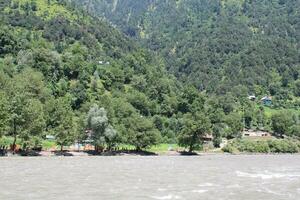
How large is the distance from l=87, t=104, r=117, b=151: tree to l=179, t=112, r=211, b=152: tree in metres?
28.7

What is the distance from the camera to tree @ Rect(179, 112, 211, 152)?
171 metres

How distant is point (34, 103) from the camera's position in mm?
138625

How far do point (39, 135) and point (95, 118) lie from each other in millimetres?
18491

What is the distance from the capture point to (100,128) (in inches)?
5891

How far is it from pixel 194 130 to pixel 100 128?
33852 mm

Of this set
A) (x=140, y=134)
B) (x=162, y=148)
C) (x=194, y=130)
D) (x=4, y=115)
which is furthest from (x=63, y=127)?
(x=162, y=148)

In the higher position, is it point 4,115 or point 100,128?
point 4,115

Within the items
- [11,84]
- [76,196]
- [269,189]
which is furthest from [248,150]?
[76,196]

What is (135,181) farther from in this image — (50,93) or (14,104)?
(50,93)

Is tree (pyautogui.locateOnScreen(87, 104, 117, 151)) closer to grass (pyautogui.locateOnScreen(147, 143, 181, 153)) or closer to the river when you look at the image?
grass (pyautogui.locateOnScreen(147, 143, 181, 153))

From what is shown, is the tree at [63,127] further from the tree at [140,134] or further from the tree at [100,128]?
the tree at [140,134]

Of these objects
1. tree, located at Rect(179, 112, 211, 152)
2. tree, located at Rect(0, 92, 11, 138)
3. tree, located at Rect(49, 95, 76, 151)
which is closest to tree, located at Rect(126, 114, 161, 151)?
tree, located at Rect(179, 112, 211, 152)

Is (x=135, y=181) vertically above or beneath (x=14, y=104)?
beneath

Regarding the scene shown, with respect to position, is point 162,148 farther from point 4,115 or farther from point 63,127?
point 4,115
